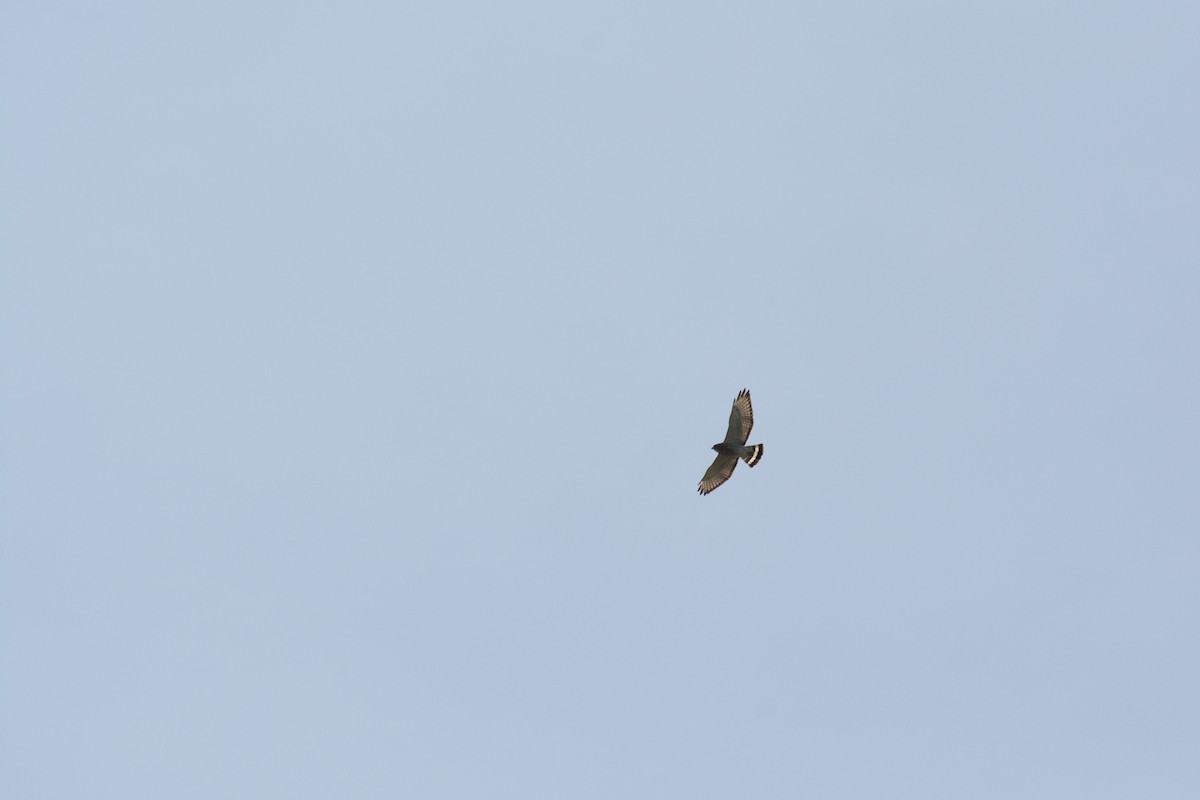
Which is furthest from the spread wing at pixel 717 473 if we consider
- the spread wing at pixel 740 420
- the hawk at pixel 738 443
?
the spread wing at pixel 740 420

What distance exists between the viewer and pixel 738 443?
50.4m

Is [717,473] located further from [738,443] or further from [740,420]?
[740,420]

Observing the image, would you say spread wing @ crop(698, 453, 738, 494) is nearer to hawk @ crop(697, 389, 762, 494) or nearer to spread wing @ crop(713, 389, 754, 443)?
hawk @ crop(697, 389, 762, 494)

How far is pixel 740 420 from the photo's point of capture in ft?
165

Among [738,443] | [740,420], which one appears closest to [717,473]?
[738,443]

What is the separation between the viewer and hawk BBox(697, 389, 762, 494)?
50344 millimetres

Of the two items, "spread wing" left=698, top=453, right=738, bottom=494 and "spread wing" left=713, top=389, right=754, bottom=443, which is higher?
"spread wing" left=713, top=389, right=754, bottom=443

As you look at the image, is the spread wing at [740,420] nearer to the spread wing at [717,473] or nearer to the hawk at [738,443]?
the hawk at [738,443]

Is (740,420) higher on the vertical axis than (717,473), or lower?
higher

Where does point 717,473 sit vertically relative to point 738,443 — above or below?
below

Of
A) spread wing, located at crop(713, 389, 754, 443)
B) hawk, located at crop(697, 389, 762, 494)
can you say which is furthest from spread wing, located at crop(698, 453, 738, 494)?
spread wing, located at crop(713, 389, 754, 443)

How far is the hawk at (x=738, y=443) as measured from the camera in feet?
165

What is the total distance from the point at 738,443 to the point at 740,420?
0.76 metres

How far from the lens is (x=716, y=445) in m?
50.6
